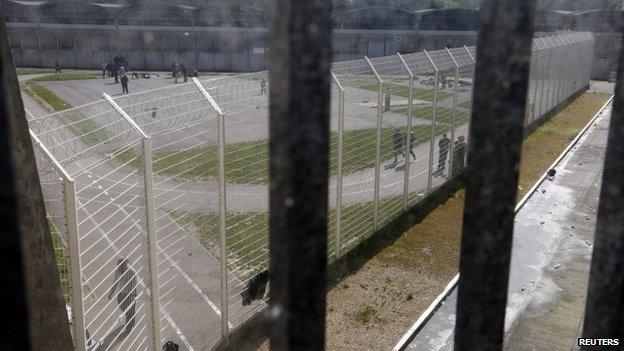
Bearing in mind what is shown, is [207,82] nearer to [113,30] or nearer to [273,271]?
[273,271]

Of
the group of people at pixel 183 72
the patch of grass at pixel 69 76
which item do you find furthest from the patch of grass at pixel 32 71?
the group of people at pixel 183 72

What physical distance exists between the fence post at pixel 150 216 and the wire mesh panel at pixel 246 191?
3.74 ft

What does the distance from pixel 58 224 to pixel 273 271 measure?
2.40 metres

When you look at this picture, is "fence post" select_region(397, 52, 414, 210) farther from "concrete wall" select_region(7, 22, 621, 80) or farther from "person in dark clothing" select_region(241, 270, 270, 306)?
"concrete wall" select_region(7, 22, 621, 80)

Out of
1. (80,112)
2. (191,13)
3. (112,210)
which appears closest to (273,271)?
(80,112)

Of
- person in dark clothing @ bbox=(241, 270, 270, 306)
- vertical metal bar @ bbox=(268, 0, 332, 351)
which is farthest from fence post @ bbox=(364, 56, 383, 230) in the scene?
vertical metal bar @ bbox=(268, 0, 332, 351)

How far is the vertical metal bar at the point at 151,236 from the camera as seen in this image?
4035mm

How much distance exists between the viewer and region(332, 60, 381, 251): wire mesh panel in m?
7.24

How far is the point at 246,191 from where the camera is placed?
5.82 meters

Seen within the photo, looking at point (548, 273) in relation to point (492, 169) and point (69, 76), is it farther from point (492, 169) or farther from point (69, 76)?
point (69, 76)

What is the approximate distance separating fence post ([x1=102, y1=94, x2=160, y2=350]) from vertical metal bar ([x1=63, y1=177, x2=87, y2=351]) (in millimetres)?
879

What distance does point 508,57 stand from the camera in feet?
3.79

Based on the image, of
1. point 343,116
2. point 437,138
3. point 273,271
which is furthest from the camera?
point 437,138

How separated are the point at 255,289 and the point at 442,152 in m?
5.50
